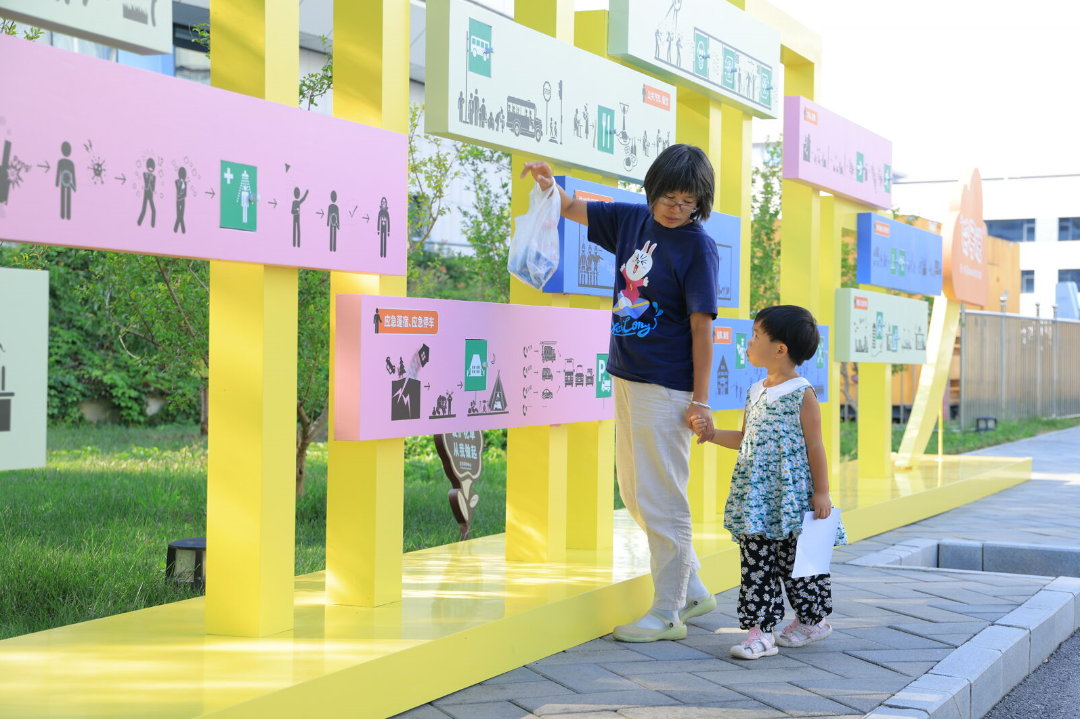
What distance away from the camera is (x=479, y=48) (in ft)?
14.0

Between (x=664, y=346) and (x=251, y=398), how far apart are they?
1.55 m

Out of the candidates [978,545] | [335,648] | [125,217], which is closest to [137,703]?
[335,648]

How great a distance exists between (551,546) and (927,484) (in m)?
4.74

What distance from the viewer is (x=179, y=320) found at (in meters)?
7.20

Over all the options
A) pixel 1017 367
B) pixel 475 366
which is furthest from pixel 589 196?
pixel 1017 367

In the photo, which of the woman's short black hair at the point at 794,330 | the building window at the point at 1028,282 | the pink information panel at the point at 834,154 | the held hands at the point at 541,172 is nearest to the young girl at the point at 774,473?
the woman's short black hair at the point at 794,330

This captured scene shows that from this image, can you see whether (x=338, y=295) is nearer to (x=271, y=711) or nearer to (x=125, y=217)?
(x=125, y=217)

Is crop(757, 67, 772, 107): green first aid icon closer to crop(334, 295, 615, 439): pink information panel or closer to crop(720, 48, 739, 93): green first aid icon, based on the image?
crop(720, 48, 739, 93): green first aid icon

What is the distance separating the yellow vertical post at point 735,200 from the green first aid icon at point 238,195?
12.3 ft

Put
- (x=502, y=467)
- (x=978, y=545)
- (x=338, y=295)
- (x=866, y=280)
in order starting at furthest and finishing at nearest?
(x=502, y=467)
(x=866, y=280)
(x=978, y=545)
(x=338, y=295)

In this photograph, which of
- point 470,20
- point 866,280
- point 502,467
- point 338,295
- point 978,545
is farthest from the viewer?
point 502,467

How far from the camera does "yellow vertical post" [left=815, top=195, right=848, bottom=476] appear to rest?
805 cm

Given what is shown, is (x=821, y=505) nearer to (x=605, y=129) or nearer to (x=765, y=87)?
(x=605, y=129)

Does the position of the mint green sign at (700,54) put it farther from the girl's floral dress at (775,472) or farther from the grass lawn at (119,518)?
the grass lawn at (119,518)
